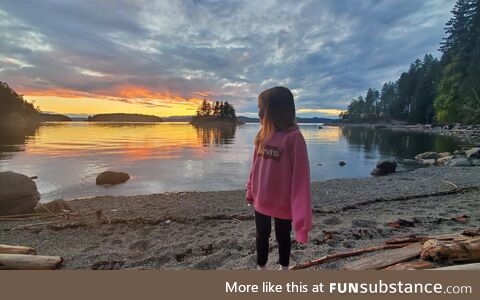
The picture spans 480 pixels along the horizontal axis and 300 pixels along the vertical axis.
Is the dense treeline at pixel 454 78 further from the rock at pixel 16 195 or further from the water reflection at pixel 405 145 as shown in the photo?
the rock at pixel 16 195

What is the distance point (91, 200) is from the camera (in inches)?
426

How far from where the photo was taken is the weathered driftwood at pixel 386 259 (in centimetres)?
347

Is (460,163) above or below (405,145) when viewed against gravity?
below

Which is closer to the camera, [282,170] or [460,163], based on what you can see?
[282,170]

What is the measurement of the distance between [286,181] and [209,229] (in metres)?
3.99

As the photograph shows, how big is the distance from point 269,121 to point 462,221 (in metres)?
5.74

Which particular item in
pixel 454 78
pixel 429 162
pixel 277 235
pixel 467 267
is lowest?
pixel 429 162

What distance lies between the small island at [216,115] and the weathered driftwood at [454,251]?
141 meters

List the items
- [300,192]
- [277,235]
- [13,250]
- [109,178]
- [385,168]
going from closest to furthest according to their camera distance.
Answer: [300,192]
[277,235]
[13,250]
[109,178]
[385,168]

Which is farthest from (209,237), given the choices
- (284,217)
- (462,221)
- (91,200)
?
(91,200)

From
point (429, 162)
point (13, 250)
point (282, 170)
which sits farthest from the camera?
point (429, 162)

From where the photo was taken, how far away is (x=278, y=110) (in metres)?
2.96

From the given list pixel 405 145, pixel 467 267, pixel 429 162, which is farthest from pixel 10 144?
pixel 405 145

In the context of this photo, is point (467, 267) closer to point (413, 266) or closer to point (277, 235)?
point (413, 266)
